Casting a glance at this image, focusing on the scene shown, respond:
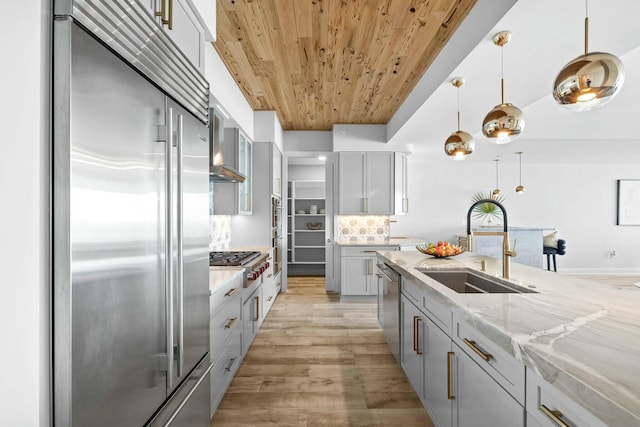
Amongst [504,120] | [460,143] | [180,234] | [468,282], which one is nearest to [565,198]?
[460,143]

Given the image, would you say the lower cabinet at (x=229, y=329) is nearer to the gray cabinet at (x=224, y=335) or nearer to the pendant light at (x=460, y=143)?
the gray cabinet at (x=224, y=335)

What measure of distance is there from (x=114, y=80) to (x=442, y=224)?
23.4 feet

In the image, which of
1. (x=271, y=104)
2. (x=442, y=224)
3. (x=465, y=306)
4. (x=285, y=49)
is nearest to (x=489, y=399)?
(x=465, y=306)

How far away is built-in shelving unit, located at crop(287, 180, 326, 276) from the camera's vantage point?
7348mm

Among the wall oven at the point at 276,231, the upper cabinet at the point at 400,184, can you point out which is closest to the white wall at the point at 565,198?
the upper cabinet at the point at 400,184

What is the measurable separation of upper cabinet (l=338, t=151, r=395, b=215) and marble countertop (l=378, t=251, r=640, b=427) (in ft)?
11.8

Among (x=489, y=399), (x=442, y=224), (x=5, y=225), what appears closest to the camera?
(x=5, y=225)

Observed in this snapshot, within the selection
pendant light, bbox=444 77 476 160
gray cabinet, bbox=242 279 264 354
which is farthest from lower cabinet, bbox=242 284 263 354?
pendant light, bbox=444 77 476 160

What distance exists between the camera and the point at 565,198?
761 cm

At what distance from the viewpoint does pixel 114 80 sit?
953 millimetres

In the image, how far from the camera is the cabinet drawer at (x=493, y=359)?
3.68ft

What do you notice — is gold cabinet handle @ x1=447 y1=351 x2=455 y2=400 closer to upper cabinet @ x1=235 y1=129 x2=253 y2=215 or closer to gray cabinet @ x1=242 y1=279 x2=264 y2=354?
gray cabinet @ x1=242 y1=279 x2=264 y2=354

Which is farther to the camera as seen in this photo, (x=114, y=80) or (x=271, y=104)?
(x=271, y=104)

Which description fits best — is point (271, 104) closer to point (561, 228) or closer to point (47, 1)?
point (47, 1)
